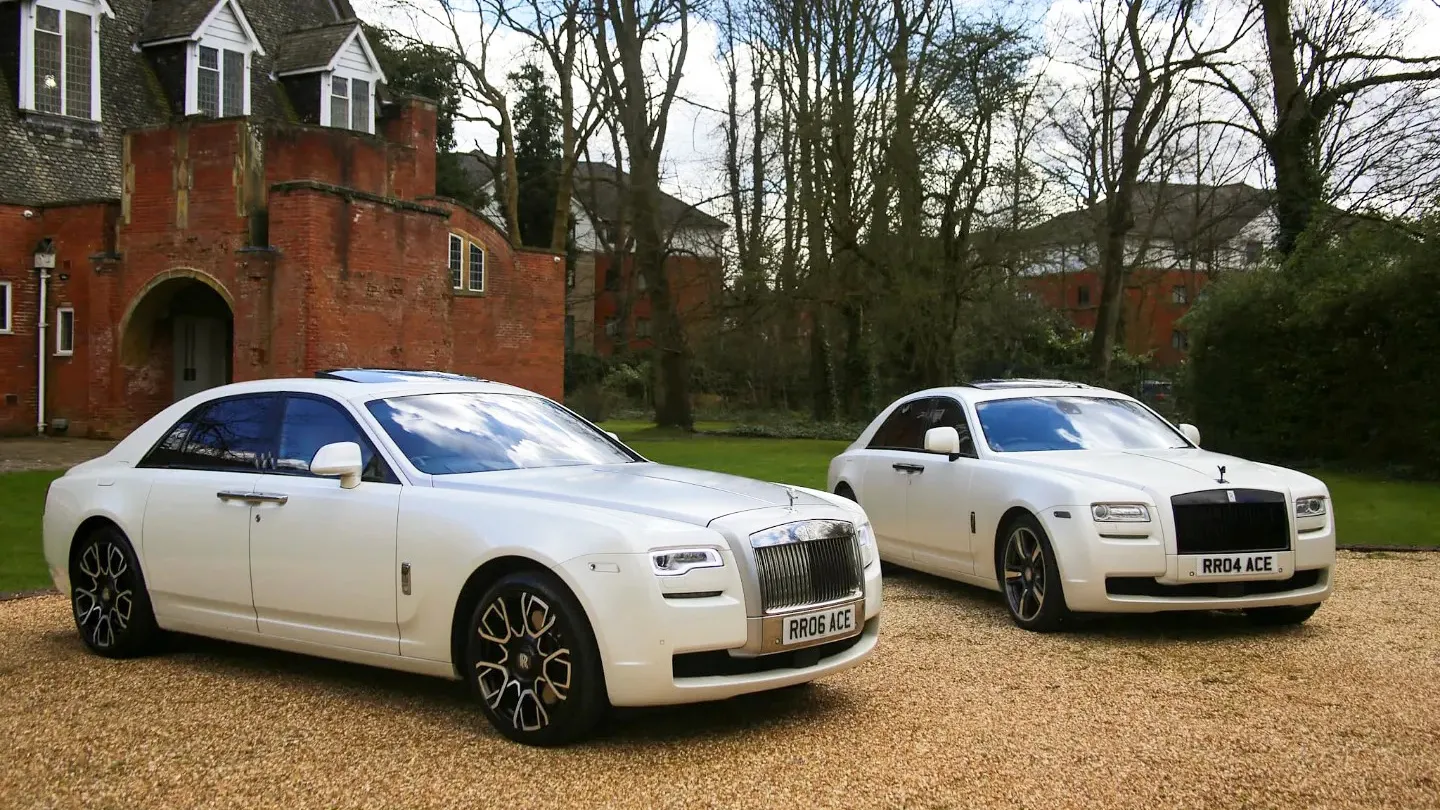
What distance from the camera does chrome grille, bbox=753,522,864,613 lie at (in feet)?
18.5

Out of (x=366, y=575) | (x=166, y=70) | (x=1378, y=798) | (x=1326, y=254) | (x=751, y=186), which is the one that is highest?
(x=166, y=70)

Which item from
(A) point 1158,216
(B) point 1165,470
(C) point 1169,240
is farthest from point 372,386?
(C) point 1169,240

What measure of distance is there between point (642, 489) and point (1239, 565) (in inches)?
159

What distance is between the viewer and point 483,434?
675 centimetres

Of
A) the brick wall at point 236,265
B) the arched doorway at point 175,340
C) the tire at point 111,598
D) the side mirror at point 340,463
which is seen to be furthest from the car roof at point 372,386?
the arched doorway at point 175,340

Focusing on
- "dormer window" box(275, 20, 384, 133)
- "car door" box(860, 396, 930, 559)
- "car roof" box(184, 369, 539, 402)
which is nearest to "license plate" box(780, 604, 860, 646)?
"car roof" box(184, 369, 539, 402)

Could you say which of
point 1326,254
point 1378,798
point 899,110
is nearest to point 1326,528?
point 1378,798

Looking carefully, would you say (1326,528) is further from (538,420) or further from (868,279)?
(868,279)

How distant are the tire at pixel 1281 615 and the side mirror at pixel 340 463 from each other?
5.75 m

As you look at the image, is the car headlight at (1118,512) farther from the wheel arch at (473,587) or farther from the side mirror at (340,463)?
the side mirror at (340,463)

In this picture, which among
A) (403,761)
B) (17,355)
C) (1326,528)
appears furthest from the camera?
(17,355)

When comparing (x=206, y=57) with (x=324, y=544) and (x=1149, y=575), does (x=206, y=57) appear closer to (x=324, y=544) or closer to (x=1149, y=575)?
(x=324, y=544)

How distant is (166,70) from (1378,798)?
3207 cm

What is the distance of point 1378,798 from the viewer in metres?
4.94
